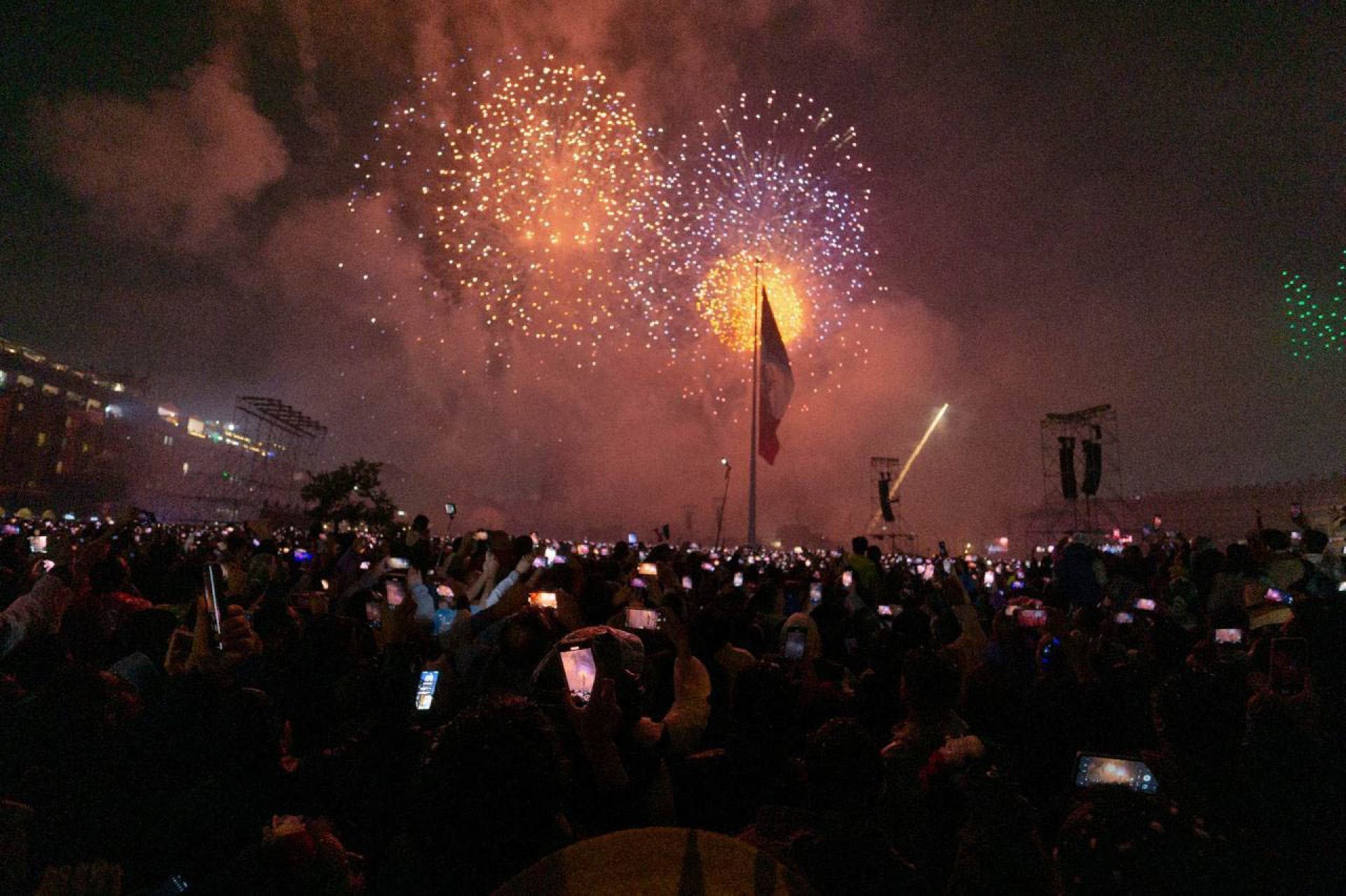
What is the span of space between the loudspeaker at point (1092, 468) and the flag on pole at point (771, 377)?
12.9 metres

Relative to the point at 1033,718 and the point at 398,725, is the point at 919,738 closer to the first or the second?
the point at 1033,718

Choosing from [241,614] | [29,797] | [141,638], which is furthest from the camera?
[241,614]

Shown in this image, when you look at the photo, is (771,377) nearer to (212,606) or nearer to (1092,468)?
(1092,468)

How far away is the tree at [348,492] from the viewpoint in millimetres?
35500

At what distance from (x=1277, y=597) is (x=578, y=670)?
21.8 ft

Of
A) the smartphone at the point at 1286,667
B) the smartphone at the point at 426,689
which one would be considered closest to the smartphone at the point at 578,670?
the smartphone at the point at 426,689

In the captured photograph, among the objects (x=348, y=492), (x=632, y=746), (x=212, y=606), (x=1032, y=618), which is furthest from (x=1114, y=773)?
(x=348, y=492)

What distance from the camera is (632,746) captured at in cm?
304

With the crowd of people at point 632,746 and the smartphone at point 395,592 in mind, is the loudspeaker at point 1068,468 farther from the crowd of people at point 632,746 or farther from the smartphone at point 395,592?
the smartphone at point 395,592

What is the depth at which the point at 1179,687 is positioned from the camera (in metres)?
2.70

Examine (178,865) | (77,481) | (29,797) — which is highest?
(77,481)

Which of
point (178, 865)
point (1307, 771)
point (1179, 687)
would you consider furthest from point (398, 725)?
point (1307, 771)

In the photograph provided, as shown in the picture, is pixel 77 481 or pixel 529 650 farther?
pixel 77 481

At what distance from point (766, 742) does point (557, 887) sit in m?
2.46
